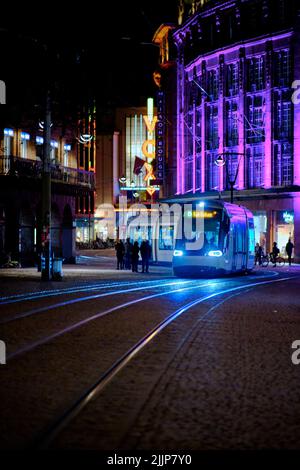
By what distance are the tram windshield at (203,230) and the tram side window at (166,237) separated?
3655 millimetres

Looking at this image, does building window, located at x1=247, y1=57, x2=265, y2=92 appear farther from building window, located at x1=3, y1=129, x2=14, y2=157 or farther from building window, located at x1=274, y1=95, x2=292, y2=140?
building window, located at x1=3, y1=129, x2=14, y2=157

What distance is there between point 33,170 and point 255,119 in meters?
23.2

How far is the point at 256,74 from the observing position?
60.7m

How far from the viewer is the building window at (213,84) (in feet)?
211

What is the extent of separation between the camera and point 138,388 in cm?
854

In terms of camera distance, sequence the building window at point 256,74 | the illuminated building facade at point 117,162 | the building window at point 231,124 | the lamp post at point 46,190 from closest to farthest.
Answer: the lamp post at point 46,190, the building window at point 256,74, the building window at point 231,124, the illuminated building facade at point 117,162

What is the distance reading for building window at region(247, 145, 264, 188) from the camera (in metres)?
59.5

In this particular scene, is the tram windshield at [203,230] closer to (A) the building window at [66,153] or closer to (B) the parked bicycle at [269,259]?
(A) the building window at [66,153]

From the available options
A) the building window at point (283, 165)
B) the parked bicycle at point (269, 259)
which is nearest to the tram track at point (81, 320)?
the parked bicycle at point (269, 259)

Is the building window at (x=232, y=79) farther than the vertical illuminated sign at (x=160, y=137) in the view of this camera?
No

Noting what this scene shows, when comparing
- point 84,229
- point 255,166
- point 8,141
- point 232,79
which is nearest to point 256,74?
point 232,79

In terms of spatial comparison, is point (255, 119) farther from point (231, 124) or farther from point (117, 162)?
point (117, 162)

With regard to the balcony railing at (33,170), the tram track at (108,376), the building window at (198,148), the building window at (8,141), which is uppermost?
the building window at (198,148)
